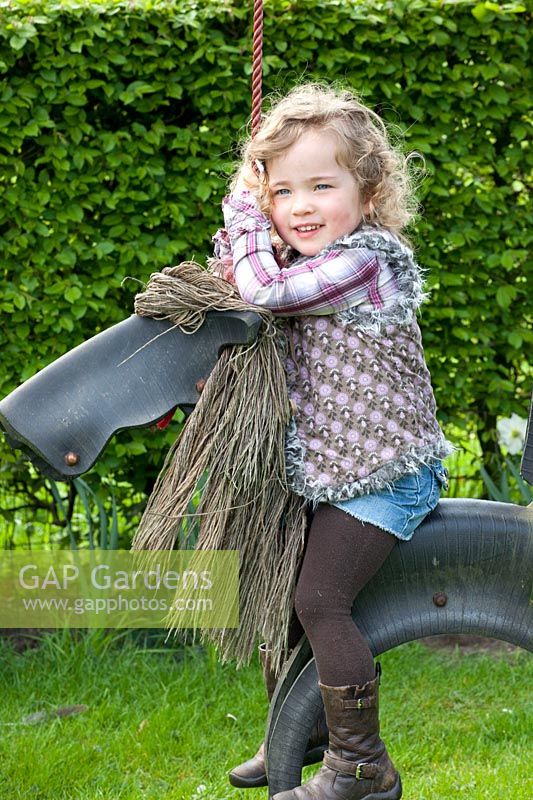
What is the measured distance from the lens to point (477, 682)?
3965mm

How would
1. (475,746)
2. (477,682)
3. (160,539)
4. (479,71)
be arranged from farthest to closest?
(479,71) → (477,682) → (475,746) → (160,539)

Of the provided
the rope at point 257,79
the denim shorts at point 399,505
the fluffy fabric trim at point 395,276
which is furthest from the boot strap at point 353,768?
the rope at point 257,79

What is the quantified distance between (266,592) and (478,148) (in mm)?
2719

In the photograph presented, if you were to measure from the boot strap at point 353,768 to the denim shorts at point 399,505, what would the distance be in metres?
0.48

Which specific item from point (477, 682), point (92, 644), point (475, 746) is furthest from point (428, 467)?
point (92, 644)

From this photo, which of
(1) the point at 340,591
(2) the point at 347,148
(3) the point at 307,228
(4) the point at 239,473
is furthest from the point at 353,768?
(2) the point at 347,148

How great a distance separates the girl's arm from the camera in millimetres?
2184

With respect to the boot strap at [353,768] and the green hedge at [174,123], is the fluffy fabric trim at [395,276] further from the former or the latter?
the green hedge at [174,123]

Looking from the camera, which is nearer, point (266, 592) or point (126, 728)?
point (266, 592)

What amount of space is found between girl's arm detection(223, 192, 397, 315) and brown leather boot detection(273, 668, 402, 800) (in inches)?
31.3

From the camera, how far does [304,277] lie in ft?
7.18

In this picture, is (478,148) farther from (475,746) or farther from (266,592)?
(266,592)

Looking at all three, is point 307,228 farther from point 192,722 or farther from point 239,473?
point 192,722

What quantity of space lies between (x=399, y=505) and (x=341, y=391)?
0.88 feet
